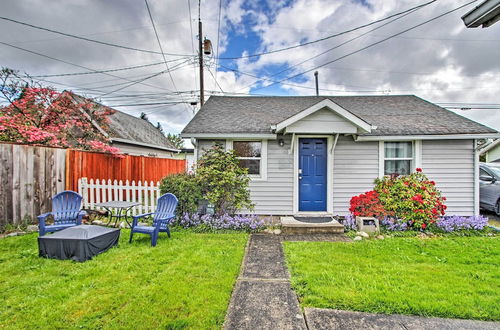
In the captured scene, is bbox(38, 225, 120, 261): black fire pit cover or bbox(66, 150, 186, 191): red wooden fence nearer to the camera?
bbox(38, 225, 120, 261): black fire pit cover

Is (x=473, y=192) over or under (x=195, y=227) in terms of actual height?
over

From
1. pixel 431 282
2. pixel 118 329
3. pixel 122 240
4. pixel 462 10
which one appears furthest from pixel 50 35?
pixel 462 10

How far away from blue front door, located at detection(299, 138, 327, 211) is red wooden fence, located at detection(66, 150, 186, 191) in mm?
6776

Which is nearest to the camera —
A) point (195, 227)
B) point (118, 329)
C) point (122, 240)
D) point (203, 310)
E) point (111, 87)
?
point (118, 329)

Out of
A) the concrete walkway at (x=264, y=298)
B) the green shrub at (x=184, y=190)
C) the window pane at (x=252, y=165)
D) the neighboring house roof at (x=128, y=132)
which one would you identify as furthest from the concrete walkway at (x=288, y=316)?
the neighboring house roof at (x=128, y=132)

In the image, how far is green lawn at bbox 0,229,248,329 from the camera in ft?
7.36

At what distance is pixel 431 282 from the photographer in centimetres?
303

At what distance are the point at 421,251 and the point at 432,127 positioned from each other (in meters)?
4.27

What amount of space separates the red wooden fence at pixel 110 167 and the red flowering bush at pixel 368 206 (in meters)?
8.01

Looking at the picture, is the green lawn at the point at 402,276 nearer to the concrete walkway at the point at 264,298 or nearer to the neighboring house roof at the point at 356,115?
the concrete walkway at the point at 264,298

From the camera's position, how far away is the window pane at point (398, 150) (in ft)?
22.4

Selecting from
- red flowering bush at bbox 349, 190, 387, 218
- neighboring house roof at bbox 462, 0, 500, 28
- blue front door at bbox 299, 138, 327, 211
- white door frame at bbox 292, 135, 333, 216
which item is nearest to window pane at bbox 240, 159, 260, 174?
white door frame at bbox 292, 135, 333, 216

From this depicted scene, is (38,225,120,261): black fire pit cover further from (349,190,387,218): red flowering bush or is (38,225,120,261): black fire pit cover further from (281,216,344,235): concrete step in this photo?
(349,190,387,218): red flowering bush

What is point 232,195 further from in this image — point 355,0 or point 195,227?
point 355,0
